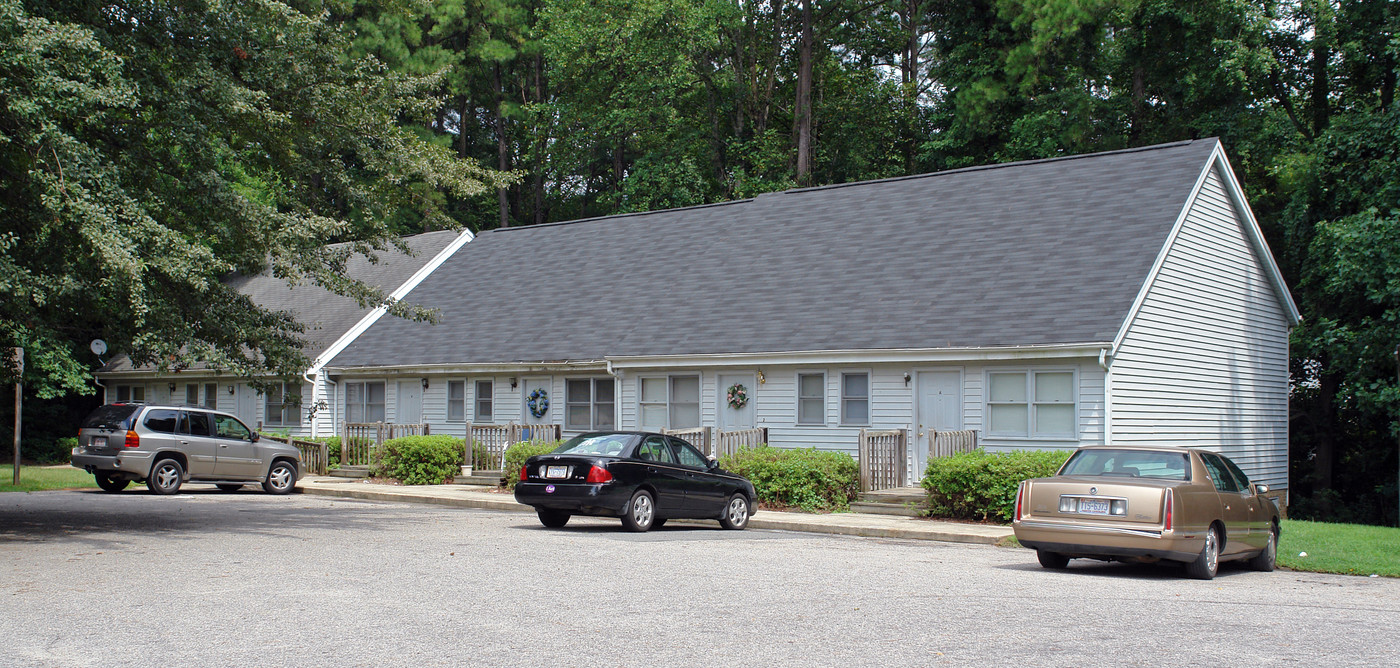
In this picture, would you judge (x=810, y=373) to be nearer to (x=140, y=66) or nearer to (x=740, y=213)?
(x=740, y=213)

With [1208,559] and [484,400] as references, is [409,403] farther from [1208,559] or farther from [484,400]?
[1208,559]

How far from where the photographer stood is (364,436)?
29.0m

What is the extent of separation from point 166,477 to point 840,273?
14978mm

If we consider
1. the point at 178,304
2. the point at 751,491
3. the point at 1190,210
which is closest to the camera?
the point at 178,304

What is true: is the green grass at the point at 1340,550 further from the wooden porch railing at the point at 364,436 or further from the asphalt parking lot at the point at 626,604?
the wooden porch railing at the point at 364,436

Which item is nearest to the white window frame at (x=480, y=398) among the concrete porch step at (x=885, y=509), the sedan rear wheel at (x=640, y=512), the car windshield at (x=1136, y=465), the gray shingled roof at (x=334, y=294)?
the gray shingled roof at (x=334, y=294)

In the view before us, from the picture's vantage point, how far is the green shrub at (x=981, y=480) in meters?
18.5

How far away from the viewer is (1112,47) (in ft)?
128

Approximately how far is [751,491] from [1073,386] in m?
6.53

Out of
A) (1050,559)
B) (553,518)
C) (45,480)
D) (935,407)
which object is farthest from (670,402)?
(45,480)

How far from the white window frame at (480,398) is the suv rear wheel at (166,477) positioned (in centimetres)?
748

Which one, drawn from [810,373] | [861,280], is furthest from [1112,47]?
[810,373]

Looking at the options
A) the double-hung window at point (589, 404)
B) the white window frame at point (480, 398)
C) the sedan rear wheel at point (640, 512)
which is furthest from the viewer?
the white window frame at point (480, 398)

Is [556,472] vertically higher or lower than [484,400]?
lower
